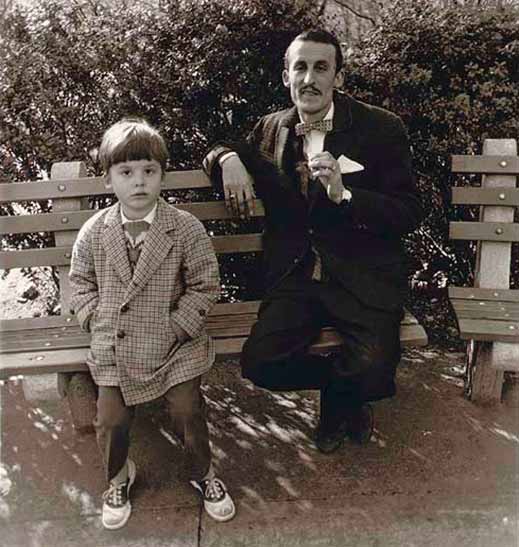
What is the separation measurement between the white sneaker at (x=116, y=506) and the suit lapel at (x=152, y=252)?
2.61 feet

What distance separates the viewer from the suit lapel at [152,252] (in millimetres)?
2861

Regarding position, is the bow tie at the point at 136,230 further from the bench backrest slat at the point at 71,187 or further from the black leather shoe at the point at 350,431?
the black leather shoe at the point at 350,431

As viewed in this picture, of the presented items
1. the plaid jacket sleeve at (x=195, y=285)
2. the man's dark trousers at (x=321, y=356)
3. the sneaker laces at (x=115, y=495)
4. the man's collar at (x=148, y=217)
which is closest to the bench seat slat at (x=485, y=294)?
the man's dark trousers at (x=321, y=356)

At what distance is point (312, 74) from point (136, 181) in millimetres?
937

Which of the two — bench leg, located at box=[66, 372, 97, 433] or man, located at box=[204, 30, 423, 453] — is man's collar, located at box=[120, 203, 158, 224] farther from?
bench leg, located at box=[66, 372, 97, 433]

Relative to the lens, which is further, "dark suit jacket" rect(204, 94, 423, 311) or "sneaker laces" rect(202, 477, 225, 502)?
"dark suit jacket" rect(204, 94, 423, 311)

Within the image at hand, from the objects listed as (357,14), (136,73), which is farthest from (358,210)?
(357,14)

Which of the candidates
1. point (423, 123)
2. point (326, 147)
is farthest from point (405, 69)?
point (326, 147)

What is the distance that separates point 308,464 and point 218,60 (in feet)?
6.77

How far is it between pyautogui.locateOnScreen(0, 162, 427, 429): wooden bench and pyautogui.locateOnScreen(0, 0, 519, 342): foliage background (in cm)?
49

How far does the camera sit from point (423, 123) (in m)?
4.02

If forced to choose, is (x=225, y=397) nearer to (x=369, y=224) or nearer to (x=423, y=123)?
(x=369, y=224)

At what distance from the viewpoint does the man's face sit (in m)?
3.21

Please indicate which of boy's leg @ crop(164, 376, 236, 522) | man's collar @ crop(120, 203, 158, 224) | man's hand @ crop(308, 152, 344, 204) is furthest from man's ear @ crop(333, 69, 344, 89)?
boy's leg @ crop(164, 376, 236, 522)
